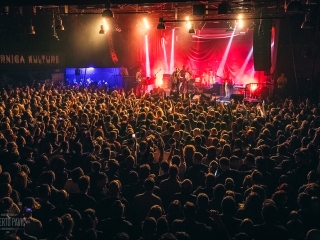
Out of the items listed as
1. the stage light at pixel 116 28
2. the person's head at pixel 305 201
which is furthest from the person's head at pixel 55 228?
the stage light at pixel 116 28

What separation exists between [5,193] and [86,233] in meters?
1.42

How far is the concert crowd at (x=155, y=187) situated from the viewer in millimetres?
4184

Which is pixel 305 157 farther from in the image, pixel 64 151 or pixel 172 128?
pixel 64 151

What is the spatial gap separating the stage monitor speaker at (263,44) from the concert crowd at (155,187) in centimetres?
863

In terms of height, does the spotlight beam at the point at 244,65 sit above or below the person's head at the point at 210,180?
above

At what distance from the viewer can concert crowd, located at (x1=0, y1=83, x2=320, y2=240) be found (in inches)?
165

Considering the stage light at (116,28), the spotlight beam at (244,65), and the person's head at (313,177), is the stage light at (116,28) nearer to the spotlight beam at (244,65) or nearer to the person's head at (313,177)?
the spotlight beam at (244,65)

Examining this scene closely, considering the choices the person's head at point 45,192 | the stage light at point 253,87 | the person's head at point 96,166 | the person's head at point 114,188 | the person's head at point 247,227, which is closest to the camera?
the person's head at point 247,227

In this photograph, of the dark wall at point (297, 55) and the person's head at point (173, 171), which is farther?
the dark wall at point (297, 55)

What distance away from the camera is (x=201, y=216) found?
432 centimetres

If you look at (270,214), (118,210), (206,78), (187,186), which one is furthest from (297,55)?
(118,210)

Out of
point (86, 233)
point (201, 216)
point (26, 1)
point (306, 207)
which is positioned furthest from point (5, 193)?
point (26, 1)

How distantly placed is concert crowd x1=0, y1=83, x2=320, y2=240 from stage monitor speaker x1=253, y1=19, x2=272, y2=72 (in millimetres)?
8631

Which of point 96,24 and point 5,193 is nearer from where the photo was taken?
point 5,193
